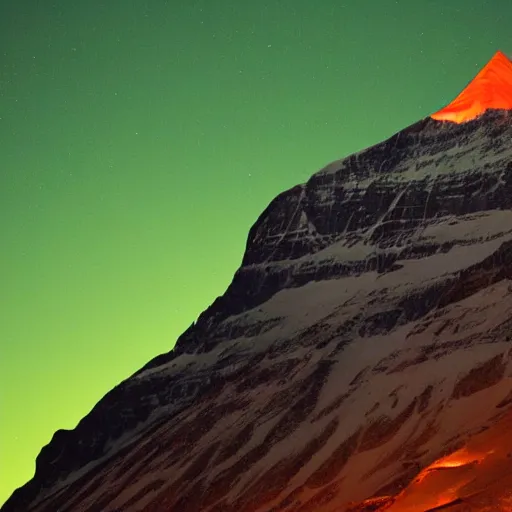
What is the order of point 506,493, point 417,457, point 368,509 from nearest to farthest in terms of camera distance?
point 506,493 < point 368,509 < point 417,457

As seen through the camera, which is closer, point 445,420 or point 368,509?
point 368,509

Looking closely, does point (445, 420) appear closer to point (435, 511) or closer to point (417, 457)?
point (417, 457)

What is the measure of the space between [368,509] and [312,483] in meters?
90.4

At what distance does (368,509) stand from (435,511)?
19.3 meters

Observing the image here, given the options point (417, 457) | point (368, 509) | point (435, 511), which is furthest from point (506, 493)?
point (417, 457)

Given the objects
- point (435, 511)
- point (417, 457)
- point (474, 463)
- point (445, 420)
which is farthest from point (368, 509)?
point (445, 420)

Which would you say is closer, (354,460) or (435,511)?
(435,511)

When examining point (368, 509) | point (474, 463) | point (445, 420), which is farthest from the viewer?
point (445, 420)

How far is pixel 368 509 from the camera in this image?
102688 mm

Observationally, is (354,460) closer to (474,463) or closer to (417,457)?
(417,457)

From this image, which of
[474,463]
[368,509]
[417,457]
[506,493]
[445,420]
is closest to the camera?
[506,493]

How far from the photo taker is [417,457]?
183 m

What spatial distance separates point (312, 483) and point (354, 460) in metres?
7.88

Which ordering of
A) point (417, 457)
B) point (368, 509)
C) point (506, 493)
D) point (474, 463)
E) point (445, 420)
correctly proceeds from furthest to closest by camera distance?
point (445, 420) → point (417, 457) → point (368, 509) → point (474, 463) → point (506, 493)
